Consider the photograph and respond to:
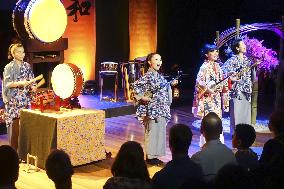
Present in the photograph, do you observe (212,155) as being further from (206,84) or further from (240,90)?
(240,90)

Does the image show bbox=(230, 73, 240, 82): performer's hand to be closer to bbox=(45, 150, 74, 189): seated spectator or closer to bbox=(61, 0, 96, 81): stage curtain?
bbox=(45, 150, 74, 189): seated spectator

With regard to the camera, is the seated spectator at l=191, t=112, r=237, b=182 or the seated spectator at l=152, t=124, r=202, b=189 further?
the seated spectator at l=191, t=112, r=237, b=182

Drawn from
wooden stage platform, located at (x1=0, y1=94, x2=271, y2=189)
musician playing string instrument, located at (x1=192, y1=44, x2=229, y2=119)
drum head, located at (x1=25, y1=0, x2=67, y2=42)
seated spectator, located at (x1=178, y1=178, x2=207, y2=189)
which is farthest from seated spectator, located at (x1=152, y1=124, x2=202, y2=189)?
musician playing string instrument, located at (x1=192, y1=44, x2=229, y2=119)

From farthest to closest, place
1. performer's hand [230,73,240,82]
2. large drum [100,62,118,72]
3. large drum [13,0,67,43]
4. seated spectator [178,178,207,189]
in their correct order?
1. large drum [100,62,118,72]
2. performer's hand [230,73,240,82]
3. large drum [13,0,67,43]
4. seated spectator [178,178,207,189]

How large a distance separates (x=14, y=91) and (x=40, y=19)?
39.9 inches

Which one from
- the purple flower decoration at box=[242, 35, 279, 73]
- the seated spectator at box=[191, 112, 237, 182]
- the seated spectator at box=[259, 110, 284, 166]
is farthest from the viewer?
the purple flower decoration at box=[242, 35, 279, 73]

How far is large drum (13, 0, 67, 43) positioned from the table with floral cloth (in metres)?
0.98

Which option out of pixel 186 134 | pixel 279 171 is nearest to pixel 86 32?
pixel 186 134

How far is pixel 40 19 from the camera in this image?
6219 millimetres

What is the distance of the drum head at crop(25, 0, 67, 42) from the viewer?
20.2 feet

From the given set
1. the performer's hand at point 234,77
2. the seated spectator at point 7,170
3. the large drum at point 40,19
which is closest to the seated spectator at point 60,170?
the seated spectator at point 7,170

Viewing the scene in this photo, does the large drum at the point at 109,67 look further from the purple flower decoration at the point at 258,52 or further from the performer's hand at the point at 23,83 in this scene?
the performer's hand at the point at 23,83

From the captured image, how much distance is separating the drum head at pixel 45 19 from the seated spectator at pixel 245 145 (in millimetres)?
3177

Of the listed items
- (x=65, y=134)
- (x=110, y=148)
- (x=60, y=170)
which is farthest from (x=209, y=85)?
(x=60, y=170)
